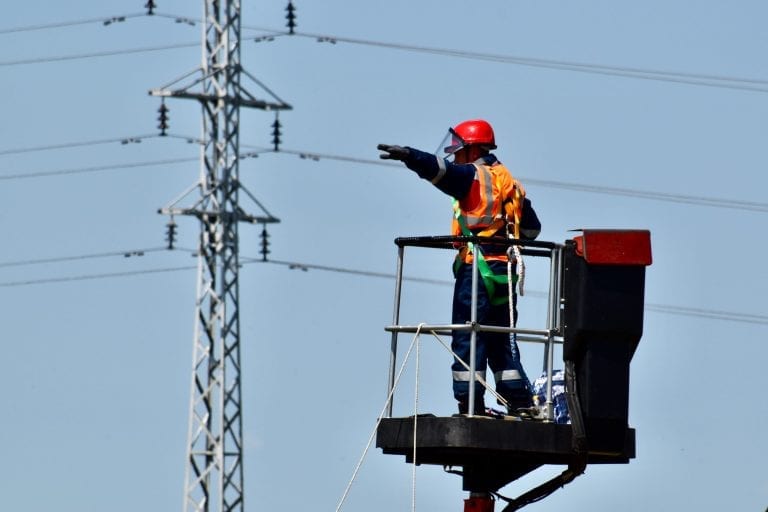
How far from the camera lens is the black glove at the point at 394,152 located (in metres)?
18.6

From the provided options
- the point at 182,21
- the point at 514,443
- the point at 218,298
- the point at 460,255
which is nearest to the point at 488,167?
the point at 460,255

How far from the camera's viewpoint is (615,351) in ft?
61.6

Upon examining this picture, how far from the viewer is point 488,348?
19.4 m

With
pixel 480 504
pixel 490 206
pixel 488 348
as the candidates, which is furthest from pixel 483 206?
pixel 480 504

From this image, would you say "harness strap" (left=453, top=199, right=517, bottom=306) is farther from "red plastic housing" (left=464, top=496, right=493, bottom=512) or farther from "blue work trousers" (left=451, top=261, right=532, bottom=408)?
"red plastic housing" (left=464, top=496, right=493, bottom=512)

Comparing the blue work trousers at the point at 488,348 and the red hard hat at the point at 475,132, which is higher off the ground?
the red hard hat at the point at 475,132

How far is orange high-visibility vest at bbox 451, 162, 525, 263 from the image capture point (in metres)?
19.3

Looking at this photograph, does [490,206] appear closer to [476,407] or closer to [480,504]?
[476,407]

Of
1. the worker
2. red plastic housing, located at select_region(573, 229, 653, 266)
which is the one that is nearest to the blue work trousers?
the worker

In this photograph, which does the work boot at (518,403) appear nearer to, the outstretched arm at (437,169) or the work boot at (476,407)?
the work boot at (476,407)

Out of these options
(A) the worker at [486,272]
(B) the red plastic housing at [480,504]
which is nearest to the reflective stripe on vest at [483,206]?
(A) the worker at [486,272]

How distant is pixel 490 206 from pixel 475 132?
664 millimetres

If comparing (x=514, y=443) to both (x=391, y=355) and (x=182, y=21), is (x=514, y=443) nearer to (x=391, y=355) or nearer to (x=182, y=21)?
(x=391, y=355)

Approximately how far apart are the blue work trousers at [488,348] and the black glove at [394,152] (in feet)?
3.59
